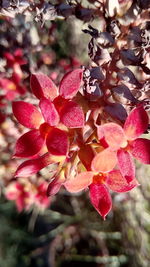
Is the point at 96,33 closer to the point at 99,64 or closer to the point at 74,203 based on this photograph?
the point at 99,64

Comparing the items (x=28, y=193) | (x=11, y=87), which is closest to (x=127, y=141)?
(x=11, y=87)

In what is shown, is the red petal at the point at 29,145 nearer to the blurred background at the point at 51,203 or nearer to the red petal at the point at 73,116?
the red petal at the point at 73,116

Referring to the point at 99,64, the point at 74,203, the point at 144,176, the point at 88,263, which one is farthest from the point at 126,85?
the point at 88,263

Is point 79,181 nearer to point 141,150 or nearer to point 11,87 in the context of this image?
point 141,150

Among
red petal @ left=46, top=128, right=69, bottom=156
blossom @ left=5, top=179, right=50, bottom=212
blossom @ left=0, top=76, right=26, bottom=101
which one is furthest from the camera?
blossom @ left=5, top=179, right=50, bottom=212

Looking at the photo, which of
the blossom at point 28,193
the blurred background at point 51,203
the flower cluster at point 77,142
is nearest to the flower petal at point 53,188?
the flower cluster at point 77,142

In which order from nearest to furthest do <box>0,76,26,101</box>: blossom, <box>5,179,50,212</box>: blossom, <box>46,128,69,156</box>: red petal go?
<box>46,128,69,156</box>: red petal, <box>0,76,26,101</box>: blossom, <box>5,179,50,212</box>: blossom

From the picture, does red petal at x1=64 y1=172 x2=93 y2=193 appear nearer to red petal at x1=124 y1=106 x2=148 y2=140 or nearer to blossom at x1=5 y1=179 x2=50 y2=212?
red petal at x1=124 y1=106 x2=148 y2=140

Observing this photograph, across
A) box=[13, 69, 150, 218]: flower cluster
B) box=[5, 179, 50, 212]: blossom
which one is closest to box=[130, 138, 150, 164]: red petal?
box=[13, 69, 150, 218]: flower cluster
